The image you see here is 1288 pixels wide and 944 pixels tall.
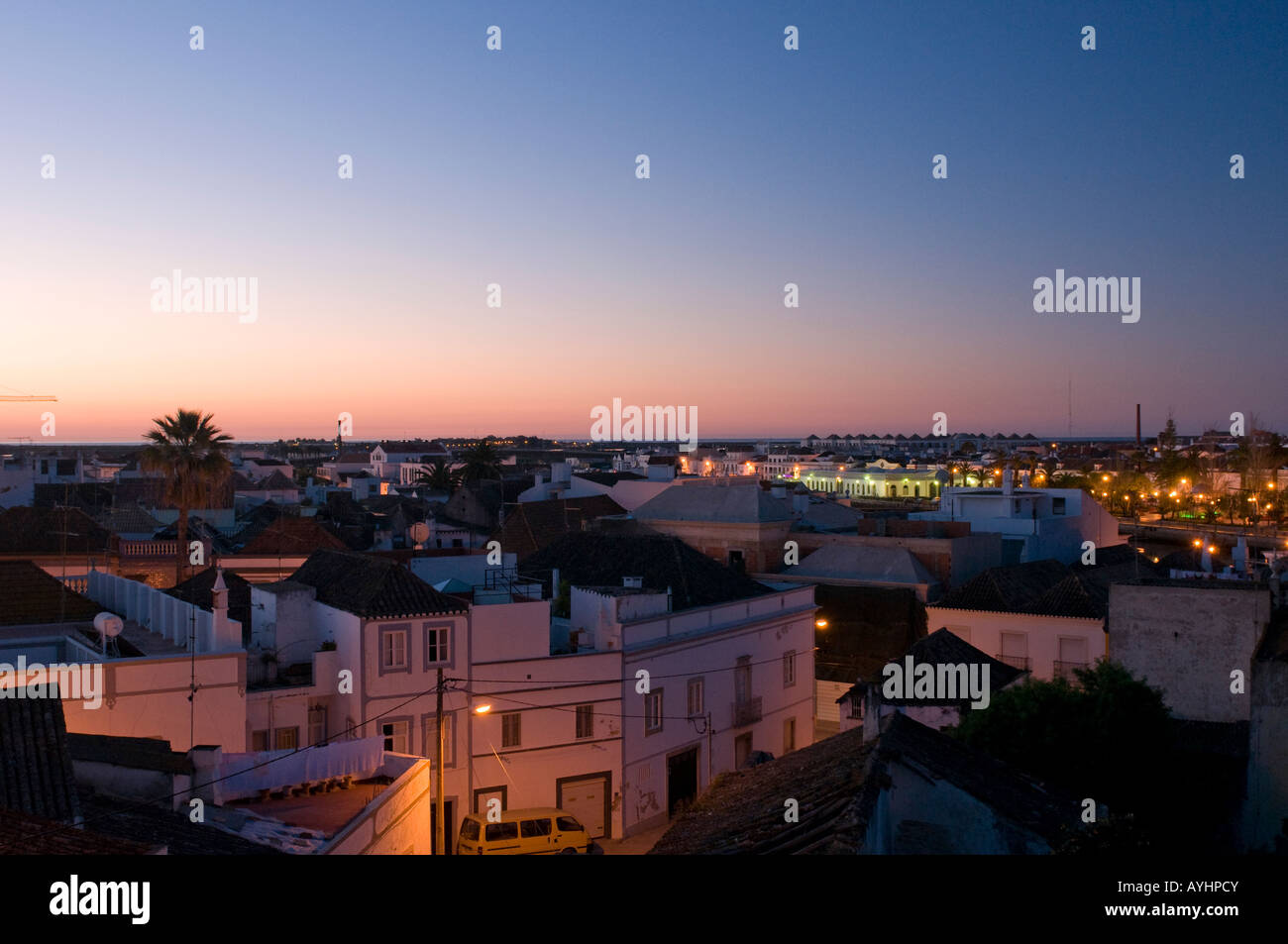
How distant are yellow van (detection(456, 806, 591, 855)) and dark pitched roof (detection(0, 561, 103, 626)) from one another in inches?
372

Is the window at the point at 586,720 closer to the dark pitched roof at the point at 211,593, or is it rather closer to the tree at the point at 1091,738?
the dark pitched roof at the point at 211,593

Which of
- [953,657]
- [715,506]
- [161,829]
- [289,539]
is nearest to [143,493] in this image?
[289,539]

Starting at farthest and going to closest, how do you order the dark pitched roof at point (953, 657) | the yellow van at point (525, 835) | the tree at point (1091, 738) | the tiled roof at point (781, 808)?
the dark pitched roof at point (953, 657) → the yellow van at point (525, 835) → the tree at point (1091, 738) → the tiled roof at point (781, 808)

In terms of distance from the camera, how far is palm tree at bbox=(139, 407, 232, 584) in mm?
33906

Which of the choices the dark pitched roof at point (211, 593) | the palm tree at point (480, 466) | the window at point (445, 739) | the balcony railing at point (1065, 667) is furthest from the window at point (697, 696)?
the palm tree at point (480, 466)

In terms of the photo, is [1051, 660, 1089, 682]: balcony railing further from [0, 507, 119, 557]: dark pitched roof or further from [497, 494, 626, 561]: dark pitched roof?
[0, 507, 119, 557]: dark pitched roof

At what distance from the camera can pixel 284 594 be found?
21.9 m

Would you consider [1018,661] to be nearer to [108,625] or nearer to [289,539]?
[108,625]

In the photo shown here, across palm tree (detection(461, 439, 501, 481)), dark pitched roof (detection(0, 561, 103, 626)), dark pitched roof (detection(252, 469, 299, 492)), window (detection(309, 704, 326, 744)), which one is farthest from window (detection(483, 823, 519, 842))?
palm tree (detection(461, 439, 501, 481))

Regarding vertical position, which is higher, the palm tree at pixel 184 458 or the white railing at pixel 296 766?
the palm tree at pixel 184 458

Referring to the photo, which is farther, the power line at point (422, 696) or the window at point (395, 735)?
the window at point (395, 735)

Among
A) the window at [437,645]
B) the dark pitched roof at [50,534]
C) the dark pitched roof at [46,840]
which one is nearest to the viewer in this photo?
the dark pitched roof at [46,840]

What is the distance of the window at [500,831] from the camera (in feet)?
61.6

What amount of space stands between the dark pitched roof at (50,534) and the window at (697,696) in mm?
21146
